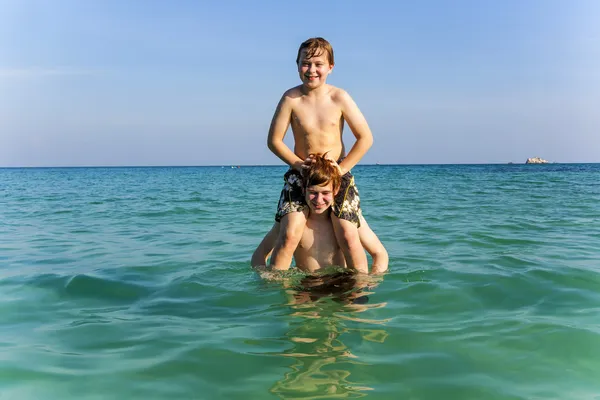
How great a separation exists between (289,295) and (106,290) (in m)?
1.86

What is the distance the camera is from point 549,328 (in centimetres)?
371

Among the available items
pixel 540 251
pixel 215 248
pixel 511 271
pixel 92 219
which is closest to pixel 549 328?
pixel 511 271

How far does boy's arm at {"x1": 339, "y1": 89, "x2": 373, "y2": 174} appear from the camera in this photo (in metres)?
4.98

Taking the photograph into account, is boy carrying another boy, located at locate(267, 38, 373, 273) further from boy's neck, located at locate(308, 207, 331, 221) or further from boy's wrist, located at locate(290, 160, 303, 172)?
boy's neck, located at locate(308, 207, 331, 221)

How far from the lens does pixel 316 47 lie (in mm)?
4828

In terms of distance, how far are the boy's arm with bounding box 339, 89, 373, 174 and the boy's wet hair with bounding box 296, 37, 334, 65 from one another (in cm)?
39

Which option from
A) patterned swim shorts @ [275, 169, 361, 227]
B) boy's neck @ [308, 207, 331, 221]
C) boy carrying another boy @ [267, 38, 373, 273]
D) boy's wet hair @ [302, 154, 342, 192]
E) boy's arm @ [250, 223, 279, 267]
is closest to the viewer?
boy's wet hair @ [302, 154, 342, 192]

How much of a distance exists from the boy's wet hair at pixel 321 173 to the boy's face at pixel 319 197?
0.05 metres

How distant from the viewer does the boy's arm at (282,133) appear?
16.4ft

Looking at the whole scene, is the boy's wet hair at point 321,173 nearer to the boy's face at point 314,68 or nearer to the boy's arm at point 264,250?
the boy's face at point 314,68

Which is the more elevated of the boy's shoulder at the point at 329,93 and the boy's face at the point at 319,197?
the boy's shoulder at the point at 329,93

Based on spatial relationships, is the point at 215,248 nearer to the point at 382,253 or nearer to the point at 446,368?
the point at 382,253

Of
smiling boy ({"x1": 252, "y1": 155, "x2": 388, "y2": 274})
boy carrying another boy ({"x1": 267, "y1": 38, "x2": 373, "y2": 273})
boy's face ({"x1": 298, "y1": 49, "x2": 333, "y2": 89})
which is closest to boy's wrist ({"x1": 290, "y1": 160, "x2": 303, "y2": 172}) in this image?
boy carrying another boy ({"x1": 267, "y1": 38, "x2": 373, "y2": 273})

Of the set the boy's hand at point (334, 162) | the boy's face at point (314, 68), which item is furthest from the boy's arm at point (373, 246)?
the boy's face at point (314, 68)
